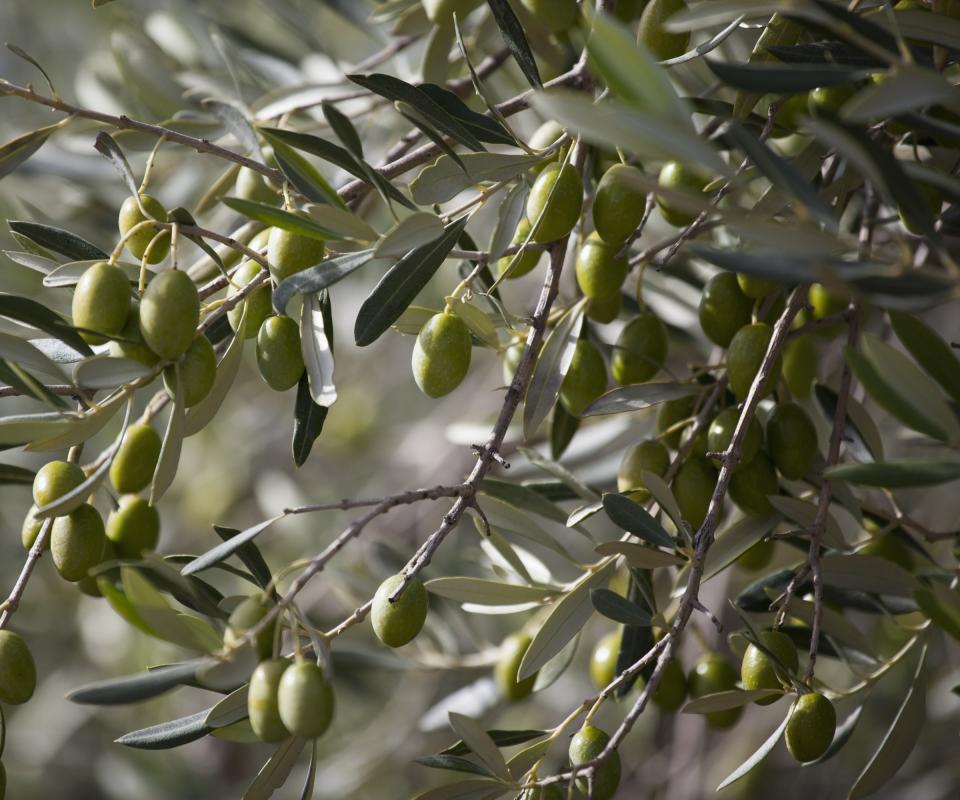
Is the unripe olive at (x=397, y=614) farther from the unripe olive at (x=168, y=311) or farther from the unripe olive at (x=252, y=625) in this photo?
the unripe olive at (x=168, y=311)

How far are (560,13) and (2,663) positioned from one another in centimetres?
65

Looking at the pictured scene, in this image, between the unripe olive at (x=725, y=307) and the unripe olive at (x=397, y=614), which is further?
the unripe olive at (x=725, y=307)

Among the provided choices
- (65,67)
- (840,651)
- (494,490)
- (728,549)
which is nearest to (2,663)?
(494,490)

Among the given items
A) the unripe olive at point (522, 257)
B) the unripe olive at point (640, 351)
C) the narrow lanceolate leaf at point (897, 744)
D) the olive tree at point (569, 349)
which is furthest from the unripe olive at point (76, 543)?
the narrow lanceolate leaf at point (897, 744)

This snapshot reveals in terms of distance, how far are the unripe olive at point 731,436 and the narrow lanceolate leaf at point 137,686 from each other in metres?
0.41

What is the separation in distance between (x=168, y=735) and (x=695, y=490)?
44 centimetres

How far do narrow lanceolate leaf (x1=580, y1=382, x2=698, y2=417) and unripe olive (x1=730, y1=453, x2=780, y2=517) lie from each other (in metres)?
0.08

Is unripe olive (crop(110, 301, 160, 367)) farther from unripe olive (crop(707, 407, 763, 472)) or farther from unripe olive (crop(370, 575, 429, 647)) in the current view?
unripe olive (crop(707, 407, 763, 472))

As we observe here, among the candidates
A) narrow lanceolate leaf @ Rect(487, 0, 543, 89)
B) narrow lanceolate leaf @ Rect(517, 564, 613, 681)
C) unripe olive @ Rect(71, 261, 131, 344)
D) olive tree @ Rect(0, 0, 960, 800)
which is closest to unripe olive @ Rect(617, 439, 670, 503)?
olive tree @ Rect(0, 0, 960, 800)

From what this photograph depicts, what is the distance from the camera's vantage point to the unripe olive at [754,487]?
2.45 ft

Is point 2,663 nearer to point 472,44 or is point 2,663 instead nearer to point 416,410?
point 472,44

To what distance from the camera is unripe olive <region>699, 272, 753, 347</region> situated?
0.79 meters

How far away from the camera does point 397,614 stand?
60 centimetres

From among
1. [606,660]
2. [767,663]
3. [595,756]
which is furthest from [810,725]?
[606,660]
